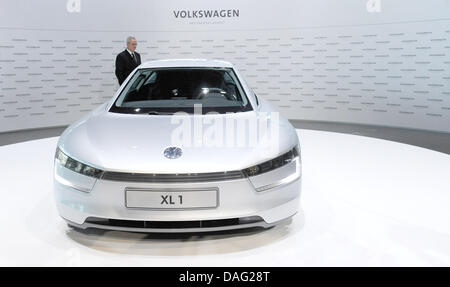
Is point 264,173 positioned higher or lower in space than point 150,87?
lower

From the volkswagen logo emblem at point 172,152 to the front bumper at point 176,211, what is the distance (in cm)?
18

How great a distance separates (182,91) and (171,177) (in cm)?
148

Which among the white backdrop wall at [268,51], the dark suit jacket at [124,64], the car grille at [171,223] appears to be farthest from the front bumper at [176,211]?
the white backdrop wall at [268,51]

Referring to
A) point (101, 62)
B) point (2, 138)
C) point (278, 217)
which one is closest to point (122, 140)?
point (278, 217)

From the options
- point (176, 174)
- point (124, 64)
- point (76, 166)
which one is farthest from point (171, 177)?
point (124, 64)

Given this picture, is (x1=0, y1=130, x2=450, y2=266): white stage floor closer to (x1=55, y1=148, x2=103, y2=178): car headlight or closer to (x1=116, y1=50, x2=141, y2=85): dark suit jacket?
(x1=55, y1=148, x2=103, y2=178): car headlight

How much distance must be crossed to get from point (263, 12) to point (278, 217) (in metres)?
6.56

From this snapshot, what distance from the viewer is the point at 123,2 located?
26.7ft

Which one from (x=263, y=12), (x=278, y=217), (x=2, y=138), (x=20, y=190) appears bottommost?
(x=2, y=138)

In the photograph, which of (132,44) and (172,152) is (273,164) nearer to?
(172,152)

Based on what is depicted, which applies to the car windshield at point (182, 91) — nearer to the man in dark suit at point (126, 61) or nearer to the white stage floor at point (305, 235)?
the white stage floor at point (305, 235)

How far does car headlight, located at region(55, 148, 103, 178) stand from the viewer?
2.33 meters

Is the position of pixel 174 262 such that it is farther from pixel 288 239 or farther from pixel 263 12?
pixel 263 12

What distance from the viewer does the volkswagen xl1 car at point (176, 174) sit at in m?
2.27
